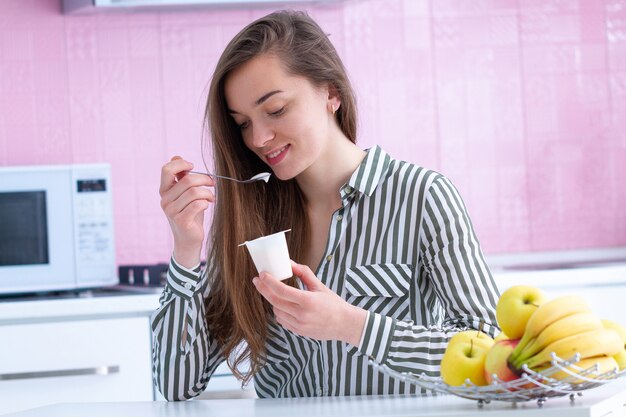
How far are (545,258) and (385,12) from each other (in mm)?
1088

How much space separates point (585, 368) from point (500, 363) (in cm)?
9

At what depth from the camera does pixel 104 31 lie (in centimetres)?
342

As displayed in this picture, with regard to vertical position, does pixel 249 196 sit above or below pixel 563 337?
above

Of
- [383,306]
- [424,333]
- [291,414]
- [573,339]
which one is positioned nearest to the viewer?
[573,339]

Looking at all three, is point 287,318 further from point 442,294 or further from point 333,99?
point 333,99

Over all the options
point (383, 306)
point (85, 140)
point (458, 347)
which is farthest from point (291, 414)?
point (85, 140)

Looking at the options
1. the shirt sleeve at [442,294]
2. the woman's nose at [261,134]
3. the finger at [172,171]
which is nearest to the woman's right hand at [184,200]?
the finger at [172,171]

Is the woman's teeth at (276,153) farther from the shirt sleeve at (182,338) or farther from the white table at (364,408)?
the white table at (364,408)

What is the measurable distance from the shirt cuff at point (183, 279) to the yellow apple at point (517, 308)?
2.12 ft

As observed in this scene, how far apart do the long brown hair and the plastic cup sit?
0.30 meters

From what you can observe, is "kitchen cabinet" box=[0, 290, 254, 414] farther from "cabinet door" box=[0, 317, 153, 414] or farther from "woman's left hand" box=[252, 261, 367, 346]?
"woman's left hand" box=[252, 261, 367, 346]

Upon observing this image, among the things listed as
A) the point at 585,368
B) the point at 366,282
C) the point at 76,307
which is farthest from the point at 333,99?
the point at 76,307

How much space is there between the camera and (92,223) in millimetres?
3111

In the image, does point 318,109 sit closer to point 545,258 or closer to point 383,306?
point 383,306
